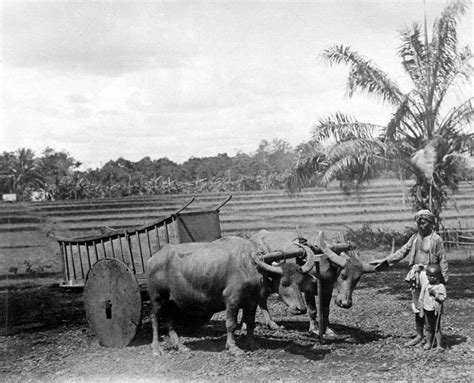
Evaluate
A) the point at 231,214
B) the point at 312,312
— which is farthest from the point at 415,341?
the point at 231,214

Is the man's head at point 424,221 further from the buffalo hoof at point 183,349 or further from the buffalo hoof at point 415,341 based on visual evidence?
the buffalo hoof at point 183,349

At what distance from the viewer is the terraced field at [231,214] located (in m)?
22.2

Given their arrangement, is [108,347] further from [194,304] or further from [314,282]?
[314,282]

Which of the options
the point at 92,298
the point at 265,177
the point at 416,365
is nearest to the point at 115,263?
the point at 92,298

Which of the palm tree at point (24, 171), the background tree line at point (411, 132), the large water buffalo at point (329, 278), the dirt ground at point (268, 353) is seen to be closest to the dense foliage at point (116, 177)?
the palm tree at point (24, 171)

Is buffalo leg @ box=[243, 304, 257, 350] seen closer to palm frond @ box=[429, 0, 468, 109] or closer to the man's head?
the man's head

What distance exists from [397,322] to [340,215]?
16.8m

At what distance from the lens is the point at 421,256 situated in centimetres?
699

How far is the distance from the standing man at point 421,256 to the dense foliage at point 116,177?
21.7 meters

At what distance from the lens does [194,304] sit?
7.54 metres

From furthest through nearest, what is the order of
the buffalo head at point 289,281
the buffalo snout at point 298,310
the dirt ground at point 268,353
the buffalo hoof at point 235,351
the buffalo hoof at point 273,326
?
the buffalo hoof at point 273,326 → the buffalo hoof at point 235,351 → the buffalo head at point 289,281 → the buffalo snout at point 298,310 → the dirt ground at point 268,353

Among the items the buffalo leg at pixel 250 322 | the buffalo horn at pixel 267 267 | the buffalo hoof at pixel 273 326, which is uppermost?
the buffalo horn at pixel 267 267

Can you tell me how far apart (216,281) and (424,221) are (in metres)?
2.84

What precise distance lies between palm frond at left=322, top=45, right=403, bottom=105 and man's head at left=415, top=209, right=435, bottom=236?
7.99 m
